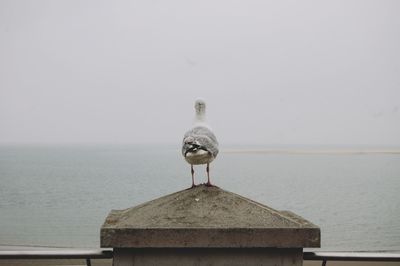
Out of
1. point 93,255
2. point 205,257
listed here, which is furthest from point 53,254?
point 205,257

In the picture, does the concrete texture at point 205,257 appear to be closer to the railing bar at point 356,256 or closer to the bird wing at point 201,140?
the railing bar at point 356,256

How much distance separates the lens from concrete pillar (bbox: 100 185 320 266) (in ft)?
7.77

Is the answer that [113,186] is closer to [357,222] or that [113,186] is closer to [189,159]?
[357,222]

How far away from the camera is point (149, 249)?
7.94 ft

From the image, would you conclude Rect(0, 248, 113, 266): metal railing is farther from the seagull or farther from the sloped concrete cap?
the seagull

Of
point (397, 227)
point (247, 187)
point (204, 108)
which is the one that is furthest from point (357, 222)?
point (204, 108)

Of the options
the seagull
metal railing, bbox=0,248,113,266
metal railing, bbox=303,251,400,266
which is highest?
the seagull

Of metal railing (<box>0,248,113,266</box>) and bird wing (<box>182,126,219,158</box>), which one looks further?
bird wing (<box>182,126,219,158</box>)

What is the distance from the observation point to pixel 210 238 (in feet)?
7.76

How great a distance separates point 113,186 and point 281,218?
53.3m

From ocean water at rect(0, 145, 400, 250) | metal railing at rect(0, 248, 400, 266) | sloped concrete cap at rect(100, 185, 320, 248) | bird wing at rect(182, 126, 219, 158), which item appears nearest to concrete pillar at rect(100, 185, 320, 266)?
sloped concrete cap at rect(100, 185, 320, 248)

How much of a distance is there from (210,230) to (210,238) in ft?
0.14

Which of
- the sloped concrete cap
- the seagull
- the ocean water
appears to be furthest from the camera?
the ocean water

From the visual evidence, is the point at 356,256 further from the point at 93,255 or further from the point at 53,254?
the point at 53,254
